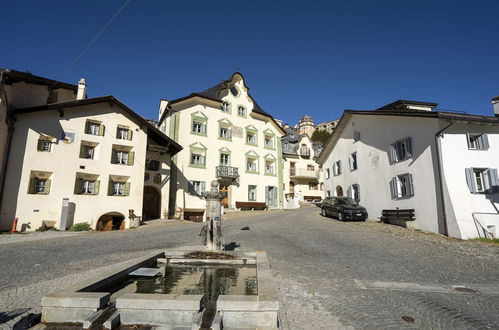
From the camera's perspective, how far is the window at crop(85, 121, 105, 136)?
18.8m

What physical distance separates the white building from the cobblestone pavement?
84.8 inches

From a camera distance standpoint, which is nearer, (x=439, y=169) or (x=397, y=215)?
(x=439, y=169)

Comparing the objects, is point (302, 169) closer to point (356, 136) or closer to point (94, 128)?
point (356, 136)

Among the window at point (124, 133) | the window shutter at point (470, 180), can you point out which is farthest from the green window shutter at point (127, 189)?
the window shutter at point (470, 180)

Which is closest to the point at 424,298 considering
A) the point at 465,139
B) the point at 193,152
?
the point at 465,139

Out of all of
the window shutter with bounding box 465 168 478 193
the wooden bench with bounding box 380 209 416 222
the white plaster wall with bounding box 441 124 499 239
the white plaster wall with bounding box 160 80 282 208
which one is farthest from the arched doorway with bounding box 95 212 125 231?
the window shutter with bounding box 465 168 478 193

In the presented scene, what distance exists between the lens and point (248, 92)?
102 ft

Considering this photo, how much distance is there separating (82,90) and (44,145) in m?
6.03

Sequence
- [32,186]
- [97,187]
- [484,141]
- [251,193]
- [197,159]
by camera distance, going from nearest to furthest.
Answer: [484,141] < [32,186] < [97,187] < [197,159] < [251,193]

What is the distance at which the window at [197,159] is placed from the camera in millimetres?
25781

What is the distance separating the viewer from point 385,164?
62.4 feet

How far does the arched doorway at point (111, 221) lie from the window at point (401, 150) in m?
19.2

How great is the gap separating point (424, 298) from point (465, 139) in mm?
13765

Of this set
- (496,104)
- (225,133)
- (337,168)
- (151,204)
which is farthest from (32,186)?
(496,104)
